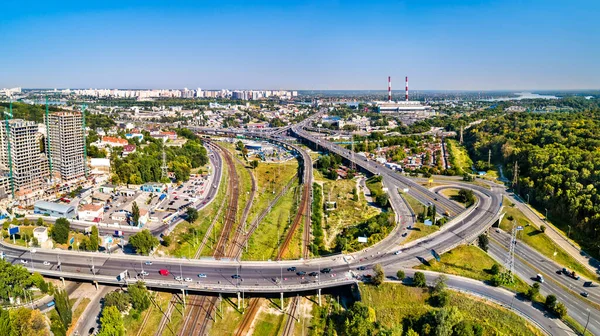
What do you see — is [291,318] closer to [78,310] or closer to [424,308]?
[424,308]

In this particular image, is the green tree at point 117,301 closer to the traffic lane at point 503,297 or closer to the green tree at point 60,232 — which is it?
the green tree at point 60,232

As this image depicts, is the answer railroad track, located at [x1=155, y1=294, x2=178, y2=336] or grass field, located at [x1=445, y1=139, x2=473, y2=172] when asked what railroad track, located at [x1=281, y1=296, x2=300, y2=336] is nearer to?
railroad track, located at [x1=155, y1=294, x2=178, y2=336]

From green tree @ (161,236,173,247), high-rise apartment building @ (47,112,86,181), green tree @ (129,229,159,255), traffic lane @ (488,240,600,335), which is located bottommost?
traffic lane @ (488,240,600,335)

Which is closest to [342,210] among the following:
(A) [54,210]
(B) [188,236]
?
(B) [188,236]

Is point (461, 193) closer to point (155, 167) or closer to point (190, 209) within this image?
point (190, 209)

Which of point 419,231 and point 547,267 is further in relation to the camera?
point 419,231

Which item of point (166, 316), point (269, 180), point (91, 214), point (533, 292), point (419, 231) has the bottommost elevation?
point (166, 316)

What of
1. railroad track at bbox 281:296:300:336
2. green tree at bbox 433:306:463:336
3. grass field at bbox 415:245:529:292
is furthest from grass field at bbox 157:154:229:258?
green tree at bbox 433:306:463:336
